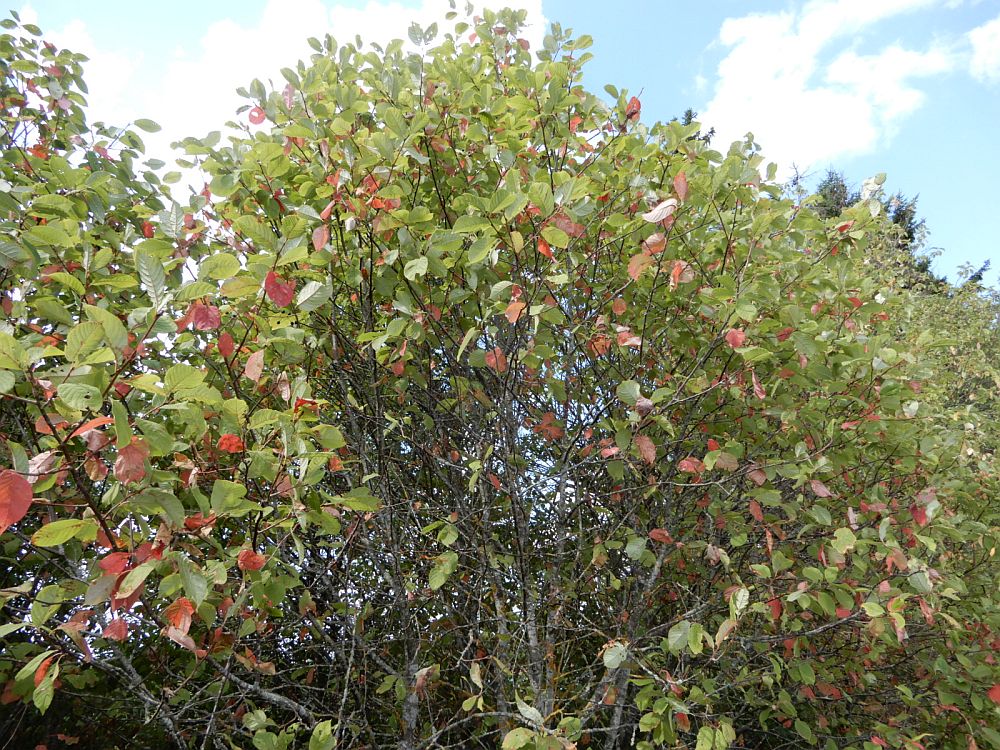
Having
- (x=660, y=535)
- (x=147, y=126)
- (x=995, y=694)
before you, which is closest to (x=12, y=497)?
(x=660, y=535)

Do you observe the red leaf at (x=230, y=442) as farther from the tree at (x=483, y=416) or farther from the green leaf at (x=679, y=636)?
the green leaf at (x=679, y=636)

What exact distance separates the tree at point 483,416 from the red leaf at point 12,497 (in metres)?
0.64

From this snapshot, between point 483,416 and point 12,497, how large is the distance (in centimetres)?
229

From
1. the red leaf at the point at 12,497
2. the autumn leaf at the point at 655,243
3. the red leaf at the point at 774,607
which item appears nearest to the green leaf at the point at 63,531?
the red leaf at the point at 12,497

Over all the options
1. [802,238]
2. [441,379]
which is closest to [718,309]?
[802,238]

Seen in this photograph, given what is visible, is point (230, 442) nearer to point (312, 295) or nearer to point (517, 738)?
point (312, 295)

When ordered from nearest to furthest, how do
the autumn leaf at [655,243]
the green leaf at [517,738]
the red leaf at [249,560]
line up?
the red leaf at [249,560] < the green leaf at [517,738] < the autumn leaf at [655,243]

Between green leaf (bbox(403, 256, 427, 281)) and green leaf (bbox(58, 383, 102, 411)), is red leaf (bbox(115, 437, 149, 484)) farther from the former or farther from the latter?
green leaf (bbox(403, 256, 427, 281))

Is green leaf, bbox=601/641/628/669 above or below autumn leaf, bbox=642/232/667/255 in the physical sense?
below

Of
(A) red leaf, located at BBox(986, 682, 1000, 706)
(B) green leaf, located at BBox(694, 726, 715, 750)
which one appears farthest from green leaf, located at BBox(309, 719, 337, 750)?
(A) red leaf, located at BBox(986, 682, 1000, 706)

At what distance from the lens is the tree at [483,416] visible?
2.42 m

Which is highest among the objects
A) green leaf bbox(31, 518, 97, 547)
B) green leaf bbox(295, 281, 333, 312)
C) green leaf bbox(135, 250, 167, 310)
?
green leaf bbox(295, 281, 333, 312)

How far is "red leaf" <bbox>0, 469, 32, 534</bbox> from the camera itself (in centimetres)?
131

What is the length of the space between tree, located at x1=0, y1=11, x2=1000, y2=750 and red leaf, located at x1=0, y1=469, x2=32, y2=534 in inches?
25.4
